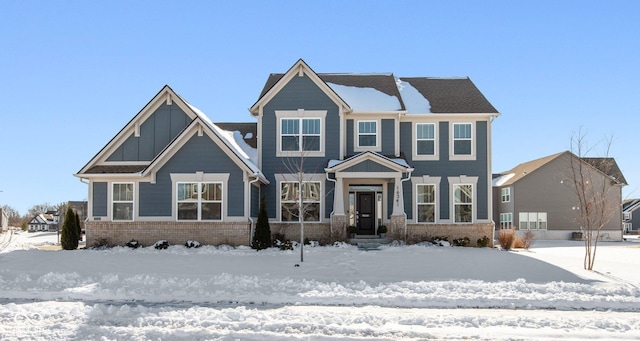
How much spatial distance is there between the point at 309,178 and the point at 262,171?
216cm

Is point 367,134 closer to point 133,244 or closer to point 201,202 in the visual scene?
point 201,202

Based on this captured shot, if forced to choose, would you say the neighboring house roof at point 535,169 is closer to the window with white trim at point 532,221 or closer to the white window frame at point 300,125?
the window with white trim at point 532,221

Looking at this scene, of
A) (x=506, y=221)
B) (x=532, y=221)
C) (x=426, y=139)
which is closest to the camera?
(x=426, y=139)

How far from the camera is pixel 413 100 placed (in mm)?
26047

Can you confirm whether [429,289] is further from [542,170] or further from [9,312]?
[542,170]

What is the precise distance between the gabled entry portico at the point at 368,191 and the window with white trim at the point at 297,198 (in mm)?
1158

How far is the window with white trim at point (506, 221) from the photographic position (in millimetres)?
41750

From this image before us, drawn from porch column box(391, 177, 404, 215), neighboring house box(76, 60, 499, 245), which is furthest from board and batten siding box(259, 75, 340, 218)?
porch column box(391, 177, 404, 215)

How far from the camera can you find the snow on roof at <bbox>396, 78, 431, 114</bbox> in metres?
25.0

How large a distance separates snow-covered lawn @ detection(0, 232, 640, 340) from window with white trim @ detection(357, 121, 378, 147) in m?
7.25

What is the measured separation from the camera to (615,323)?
9.02 metres

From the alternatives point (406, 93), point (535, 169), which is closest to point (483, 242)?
point (406, 93)

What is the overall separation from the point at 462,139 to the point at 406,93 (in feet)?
12.5

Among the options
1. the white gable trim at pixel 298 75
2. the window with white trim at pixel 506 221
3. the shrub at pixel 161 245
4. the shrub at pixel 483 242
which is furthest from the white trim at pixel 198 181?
the window with white trim at pixel 506 221
